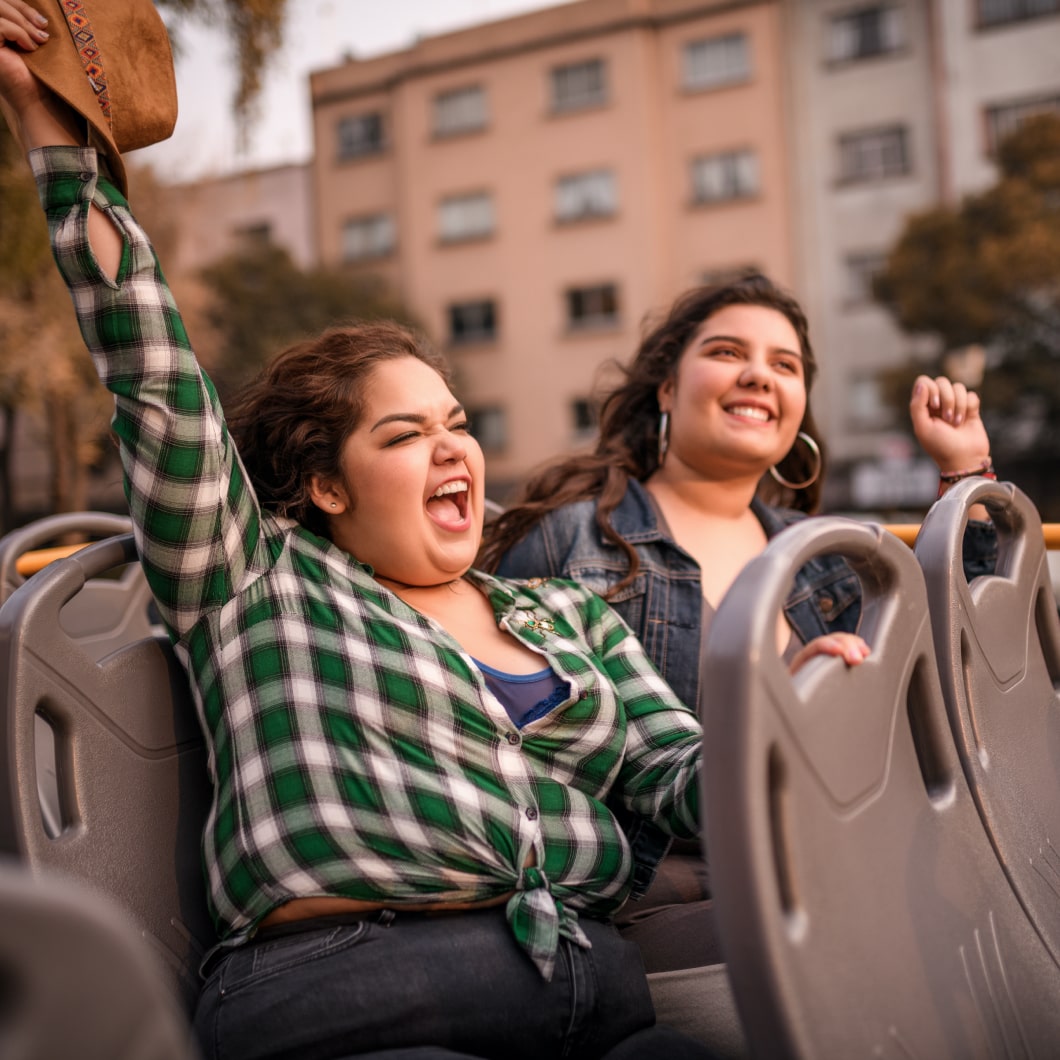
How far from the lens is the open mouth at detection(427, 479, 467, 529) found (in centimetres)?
190

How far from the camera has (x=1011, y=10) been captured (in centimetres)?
2433

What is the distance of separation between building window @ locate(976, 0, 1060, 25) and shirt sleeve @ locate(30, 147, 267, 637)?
2655 cm

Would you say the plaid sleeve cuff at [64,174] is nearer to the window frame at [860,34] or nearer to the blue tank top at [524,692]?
the blue tank top at [524,692]

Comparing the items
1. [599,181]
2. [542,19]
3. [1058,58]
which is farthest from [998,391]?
[542,19]

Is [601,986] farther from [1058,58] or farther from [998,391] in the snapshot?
[1058,58]

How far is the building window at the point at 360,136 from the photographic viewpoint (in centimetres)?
2986

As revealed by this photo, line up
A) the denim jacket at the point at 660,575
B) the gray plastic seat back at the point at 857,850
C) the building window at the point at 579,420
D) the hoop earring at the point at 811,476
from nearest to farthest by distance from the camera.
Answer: the gray plastic seat back at the point at 857,850
the denim jacket at the point at 660,575
the hoop earring at the point at 811,476
the building window at the point at 579,420

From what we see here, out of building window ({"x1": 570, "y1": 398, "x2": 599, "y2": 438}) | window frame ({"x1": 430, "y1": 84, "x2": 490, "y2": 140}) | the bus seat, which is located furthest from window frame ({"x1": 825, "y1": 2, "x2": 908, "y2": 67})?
the bus seat

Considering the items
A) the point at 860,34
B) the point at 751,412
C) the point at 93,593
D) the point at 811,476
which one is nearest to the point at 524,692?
the point at 751,412

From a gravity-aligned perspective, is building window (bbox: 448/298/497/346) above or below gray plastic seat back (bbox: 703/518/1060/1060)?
above

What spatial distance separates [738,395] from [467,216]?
26697mm

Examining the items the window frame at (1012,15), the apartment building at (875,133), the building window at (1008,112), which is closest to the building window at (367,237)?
the apartment building at (875,133)

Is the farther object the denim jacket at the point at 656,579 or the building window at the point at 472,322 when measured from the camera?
the building window at the point at 472,322

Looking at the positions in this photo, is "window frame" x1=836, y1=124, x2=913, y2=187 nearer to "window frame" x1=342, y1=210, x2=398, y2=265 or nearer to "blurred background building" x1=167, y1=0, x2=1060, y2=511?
"blurred background building" x1=167, y1=0, x2=1060, y2=511
